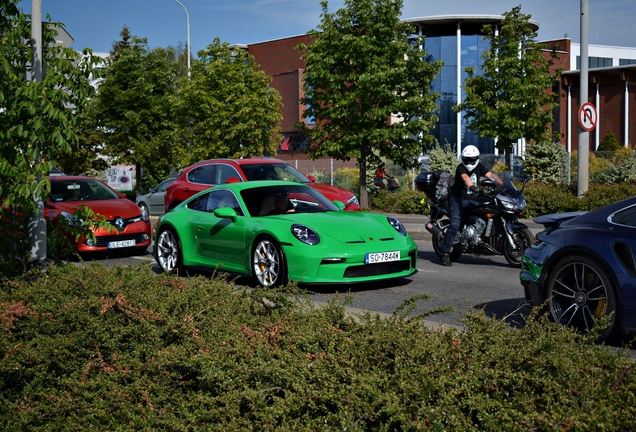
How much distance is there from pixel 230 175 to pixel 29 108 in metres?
9.89

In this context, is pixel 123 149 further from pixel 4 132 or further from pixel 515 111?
pixel 4 132

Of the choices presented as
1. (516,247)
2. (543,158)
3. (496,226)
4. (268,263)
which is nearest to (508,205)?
(496,226)

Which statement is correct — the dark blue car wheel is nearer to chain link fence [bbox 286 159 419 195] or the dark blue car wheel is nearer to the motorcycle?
the motorcycle

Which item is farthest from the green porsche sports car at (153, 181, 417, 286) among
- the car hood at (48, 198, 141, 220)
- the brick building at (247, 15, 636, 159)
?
the brick building at (247, 15, 636, 159)

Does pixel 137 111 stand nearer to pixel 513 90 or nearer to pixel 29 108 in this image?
pixel 513 90

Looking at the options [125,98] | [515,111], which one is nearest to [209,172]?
[515,111]

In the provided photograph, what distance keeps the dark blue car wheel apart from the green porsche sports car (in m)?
3.03

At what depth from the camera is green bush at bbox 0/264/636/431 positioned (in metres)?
3.32

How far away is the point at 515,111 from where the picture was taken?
30219 mm

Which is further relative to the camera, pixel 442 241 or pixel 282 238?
pixel 442 241

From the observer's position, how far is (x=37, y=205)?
7.81 meters

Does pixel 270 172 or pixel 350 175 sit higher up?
pixel 350 175

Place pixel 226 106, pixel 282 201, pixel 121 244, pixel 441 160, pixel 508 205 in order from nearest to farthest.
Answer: pixel 282 201
pixel 508 205
pixel 121 244
pixel 226 106
pixel 441 160

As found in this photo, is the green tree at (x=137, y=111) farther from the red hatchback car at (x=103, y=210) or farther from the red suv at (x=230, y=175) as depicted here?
the red hatchback car at (x=103, y=210)
